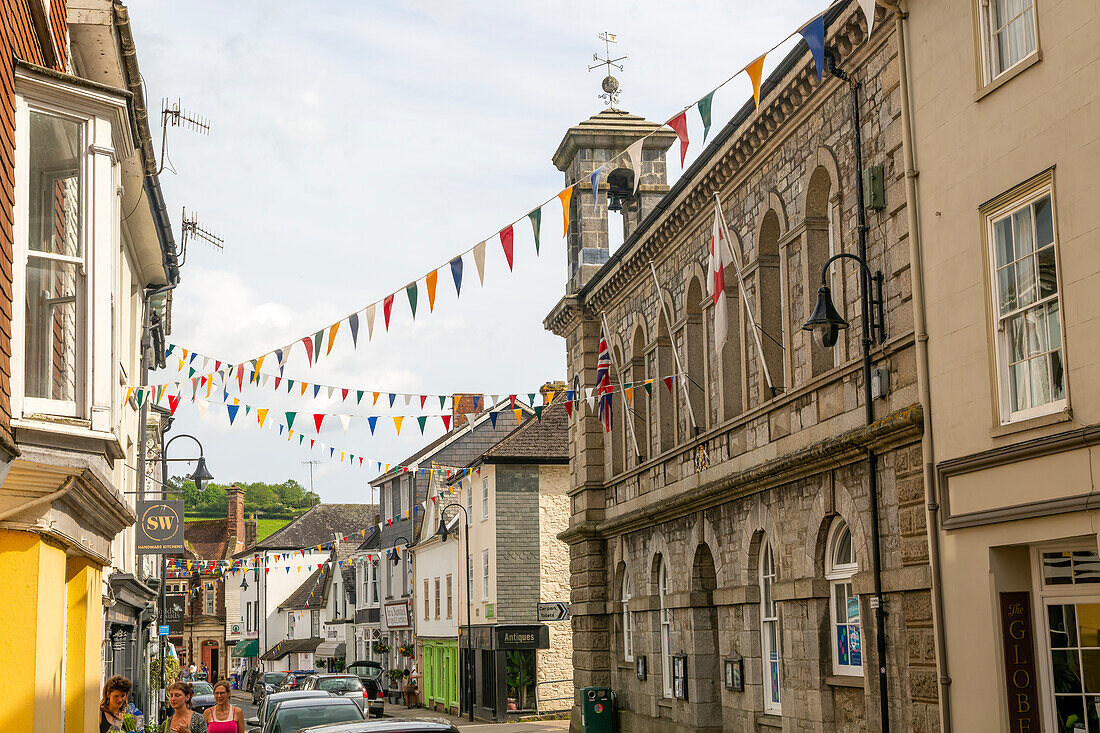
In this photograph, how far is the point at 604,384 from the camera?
26328 mm

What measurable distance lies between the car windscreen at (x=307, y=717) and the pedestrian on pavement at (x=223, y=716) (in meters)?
1.22

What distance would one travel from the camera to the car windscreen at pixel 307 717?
1462 centimetres

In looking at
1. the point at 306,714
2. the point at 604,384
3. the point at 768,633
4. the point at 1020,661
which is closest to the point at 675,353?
the point at 604,384

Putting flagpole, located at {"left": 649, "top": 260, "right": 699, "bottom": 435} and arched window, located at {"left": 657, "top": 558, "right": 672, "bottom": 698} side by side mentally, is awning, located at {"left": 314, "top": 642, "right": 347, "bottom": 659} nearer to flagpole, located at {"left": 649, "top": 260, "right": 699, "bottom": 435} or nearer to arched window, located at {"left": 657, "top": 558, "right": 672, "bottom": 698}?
arched window, located at {"left": 657, "top": 558, "right": 672, "bottom": 698}

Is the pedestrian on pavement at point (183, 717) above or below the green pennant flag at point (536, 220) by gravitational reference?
below

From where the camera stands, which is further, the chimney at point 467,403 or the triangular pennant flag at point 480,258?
the chimney at point 467,403

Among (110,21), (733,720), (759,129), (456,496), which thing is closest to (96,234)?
(110,21)

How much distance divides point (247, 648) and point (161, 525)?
67381mm

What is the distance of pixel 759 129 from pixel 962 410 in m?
7.47

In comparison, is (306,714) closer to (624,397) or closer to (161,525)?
(161,525)

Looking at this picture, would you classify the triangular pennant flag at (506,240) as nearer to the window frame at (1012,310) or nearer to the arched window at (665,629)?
the window frame at (1012,310)

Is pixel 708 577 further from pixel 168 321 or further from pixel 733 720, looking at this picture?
pixel 168 321

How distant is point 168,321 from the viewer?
37.2 meters

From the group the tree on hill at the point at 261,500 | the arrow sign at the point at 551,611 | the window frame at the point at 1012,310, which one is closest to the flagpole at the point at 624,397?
the arrow sign at the point at 551,611
